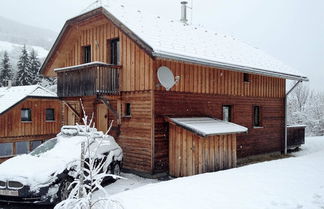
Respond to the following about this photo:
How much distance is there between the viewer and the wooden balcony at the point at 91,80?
498 inches

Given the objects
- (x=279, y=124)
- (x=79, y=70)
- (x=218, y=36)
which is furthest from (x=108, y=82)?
(x=279, y=124)

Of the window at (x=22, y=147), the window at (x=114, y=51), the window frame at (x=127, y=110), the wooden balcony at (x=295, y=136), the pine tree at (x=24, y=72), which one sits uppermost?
the pine tree at (x=24, y=72)

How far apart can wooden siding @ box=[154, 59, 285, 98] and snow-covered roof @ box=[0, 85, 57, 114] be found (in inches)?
542

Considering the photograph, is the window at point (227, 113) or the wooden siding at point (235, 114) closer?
the wooden siding at point (235, 114)

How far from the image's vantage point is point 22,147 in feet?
75.1

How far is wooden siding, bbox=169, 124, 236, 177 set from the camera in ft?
39.1

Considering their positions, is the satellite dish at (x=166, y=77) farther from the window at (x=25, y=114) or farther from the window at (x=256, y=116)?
the window at (x=25, y=114)

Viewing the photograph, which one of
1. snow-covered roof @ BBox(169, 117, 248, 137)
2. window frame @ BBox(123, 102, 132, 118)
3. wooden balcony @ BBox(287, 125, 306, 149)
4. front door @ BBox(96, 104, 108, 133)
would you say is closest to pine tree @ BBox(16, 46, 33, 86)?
front door @ BBox(96, 104, 108, 133)

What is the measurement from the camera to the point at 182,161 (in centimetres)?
1233

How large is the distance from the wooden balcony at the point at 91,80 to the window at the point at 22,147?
1048 centimetres

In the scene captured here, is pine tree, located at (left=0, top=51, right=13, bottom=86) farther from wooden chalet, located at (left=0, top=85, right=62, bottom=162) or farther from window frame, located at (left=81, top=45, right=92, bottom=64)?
window frame, located at (left=81, top=45, right=92, bottom=64)

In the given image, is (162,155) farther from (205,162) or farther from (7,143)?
(7,143)

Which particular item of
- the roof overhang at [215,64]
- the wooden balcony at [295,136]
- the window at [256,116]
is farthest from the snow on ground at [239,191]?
the wooden balcony at [295,136]

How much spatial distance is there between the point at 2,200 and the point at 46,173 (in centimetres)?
132
